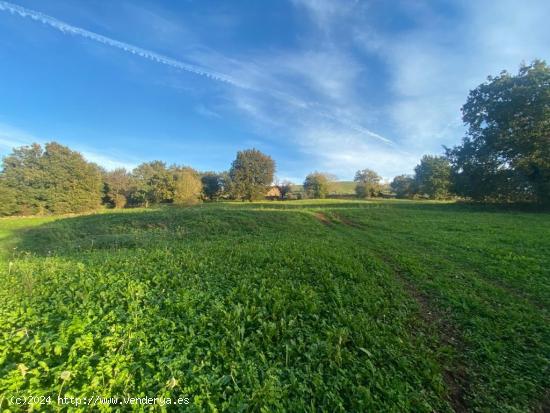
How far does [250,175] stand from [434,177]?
44924mm

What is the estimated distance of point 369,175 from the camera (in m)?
75.1

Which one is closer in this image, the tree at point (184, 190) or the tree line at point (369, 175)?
the tree line at point (369, 175)

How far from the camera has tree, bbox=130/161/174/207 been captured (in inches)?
2317

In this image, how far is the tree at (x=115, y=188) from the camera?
63.7m

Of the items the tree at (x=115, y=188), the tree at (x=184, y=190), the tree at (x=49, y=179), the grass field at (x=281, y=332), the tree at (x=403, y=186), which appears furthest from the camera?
→ the tree at (x=403, y=186)

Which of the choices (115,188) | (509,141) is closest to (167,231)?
(509,141)

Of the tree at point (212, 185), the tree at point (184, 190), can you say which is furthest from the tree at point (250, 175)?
the tree at point (184, 190)

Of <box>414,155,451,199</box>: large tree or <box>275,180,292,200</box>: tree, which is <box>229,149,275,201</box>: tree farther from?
<box>414,155,451,199</box>: large tree

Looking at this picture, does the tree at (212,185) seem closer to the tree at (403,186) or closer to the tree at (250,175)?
the tree at (250,175)

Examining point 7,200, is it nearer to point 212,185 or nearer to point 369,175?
point 212,185

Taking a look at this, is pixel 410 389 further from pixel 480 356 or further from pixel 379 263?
pixel 379 263

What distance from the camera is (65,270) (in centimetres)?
736

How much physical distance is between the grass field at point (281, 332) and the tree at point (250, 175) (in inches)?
2229

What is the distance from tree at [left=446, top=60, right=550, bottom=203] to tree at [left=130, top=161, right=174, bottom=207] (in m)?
56.8
